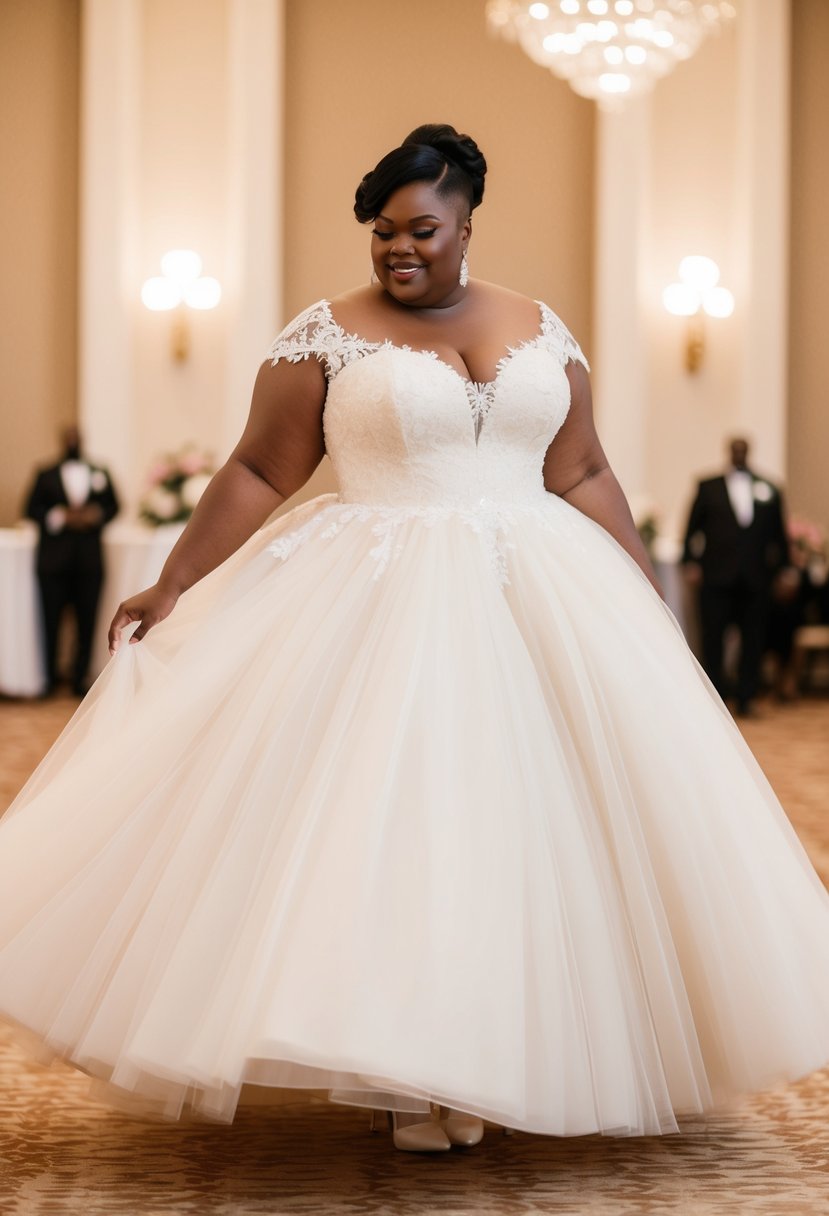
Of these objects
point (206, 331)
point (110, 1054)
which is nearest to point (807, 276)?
point (206, 331)

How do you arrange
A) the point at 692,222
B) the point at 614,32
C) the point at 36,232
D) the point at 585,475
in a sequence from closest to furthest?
the point at 585,475 → the point at 614,32 → the point at 692,222 → the point at 36,232

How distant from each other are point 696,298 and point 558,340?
8.11 m

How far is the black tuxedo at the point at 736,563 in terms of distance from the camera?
9.20 meters

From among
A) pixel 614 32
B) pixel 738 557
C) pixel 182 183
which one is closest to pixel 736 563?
pixel 738 557

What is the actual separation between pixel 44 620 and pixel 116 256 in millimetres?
2612

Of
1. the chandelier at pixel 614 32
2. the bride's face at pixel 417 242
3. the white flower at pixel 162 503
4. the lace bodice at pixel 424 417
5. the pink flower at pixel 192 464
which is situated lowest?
the white flower at pixel 162 503

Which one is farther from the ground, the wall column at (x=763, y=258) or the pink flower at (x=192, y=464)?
the wall column at (x=763, y=258)

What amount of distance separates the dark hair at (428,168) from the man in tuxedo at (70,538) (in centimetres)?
705

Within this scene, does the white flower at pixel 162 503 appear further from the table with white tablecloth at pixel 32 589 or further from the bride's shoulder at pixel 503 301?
the bride's shoulder at pixel 503 301

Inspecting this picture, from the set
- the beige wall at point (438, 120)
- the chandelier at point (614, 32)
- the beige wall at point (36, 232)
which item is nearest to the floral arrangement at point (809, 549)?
the beige wall at point (438, 120)

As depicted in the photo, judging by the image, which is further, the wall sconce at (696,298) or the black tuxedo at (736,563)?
the wall sconce at (696,298)

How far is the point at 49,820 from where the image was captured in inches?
102

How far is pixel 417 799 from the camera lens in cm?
238

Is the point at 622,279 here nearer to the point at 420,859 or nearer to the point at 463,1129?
the point at 463,1129
